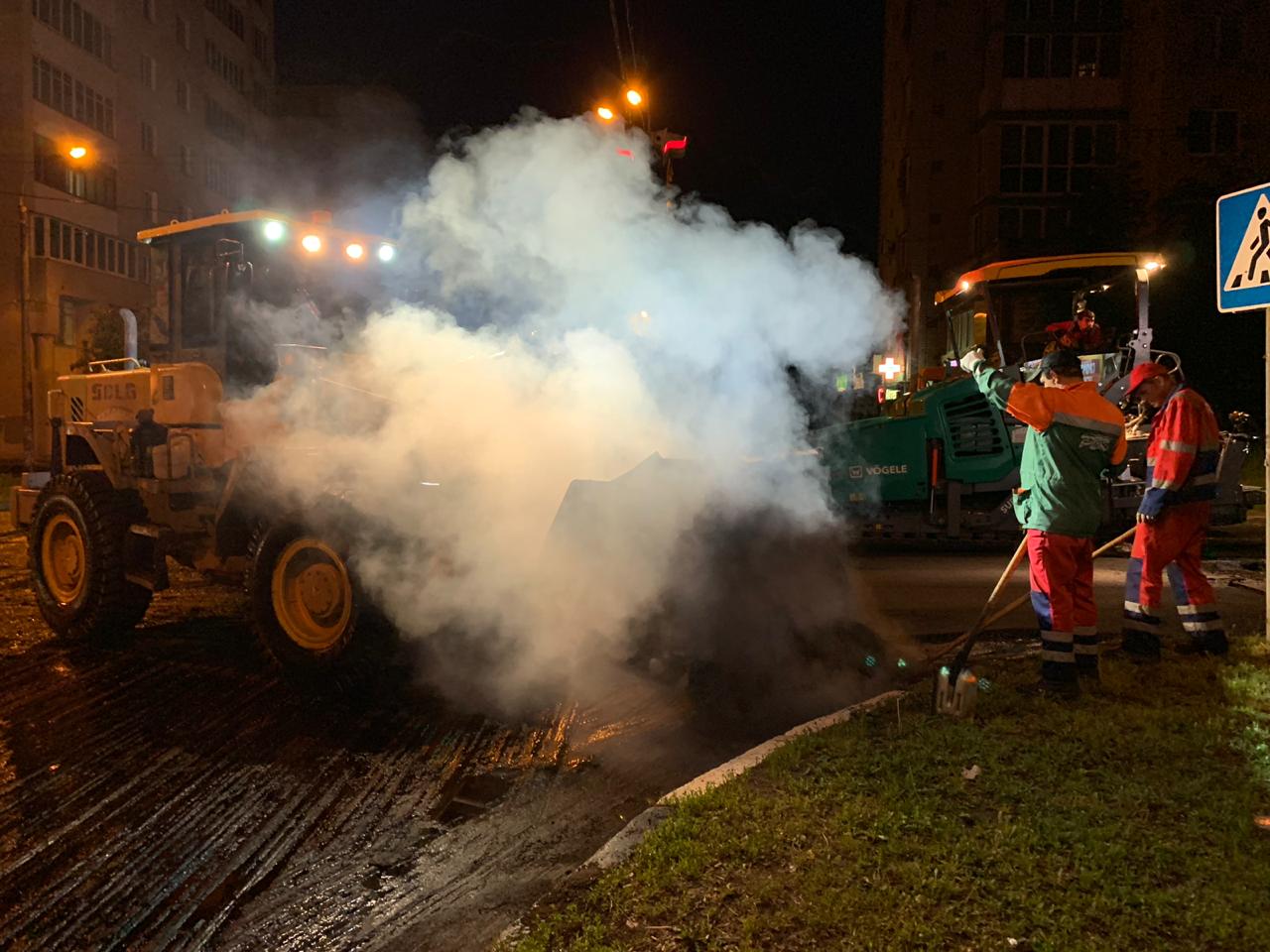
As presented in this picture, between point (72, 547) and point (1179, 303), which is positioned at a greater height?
point (1179, 303)

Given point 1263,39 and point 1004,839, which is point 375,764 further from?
point 1263,39

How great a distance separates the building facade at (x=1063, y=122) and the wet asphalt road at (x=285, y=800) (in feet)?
75.8

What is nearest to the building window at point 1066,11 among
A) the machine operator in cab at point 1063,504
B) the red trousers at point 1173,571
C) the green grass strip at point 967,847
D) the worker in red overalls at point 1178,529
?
the worker in red overalls at point 1178,529

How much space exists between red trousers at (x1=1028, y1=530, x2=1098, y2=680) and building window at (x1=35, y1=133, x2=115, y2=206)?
38858 mm

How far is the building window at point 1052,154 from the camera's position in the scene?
111ft

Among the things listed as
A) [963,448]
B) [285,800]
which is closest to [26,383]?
[963,448]

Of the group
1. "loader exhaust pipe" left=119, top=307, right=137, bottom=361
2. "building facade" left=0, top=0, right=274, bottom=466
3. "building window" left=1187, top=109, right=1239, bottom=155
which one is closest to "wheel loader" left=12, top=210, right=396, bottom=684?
"loader exhaust pipe" left=119, top=307, right=137, bottom=361

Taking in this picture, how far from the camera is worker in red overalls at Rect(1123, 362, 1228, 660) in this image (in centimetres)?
599

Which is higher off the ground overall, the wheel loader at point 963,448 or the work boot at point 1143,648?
the wheel loader at point 963,448

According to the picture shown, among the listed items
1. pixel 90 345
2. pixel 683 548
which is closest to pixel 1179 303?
pixel 683 548

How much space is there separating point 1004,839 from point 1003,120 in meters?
35.8

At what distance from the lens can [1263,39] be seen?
103 feet

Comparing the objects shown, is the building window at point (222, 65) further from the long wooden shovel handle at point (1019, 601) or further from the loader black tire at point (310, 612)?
the long wooden shovel handle at point (1019, 601)

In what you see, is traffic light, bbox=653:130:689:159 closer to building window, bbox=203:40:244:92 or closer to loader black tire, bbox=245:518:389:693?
loader black tire, bbox=245:518:389:693
